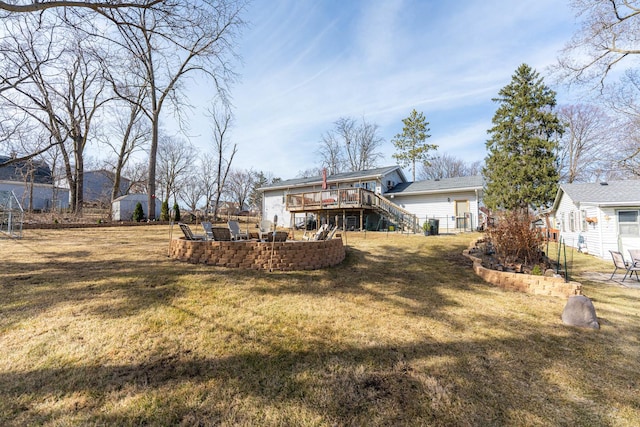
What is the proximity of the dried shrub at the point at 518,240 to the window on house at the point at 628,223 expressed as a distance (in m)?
7.14

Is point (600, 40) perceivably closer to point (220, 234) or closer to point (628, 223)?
point (628, 223)

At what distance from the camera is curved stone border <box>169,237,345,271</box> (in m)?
6.21

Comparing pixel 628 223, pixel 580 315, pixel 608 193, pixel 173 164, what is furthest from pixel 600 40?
pixel 173 164

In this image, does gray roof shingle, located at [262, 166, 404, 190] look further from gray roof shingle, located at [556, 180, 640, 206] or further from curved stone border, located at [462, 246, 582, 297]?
curved stone border, located at [462, 246, 582, 297]

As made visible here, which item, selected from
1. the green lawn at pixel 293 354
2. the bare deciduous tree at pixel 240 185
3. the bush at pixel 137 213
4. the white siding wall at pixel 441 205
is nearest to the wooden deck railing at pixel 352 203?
the white siding wall at pixel 441 205

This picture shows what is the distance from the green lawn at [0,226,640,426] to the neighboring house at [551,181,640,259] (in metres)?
8.42

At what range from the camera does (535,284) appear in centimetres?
573

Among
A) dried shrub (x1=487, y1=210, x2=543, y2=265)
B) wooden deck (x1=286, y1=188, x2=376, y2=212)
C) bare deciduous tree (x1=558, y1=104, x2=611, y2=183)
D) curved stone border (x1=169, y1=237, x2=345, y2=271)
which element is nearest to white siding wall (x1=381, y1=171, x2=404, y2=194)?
wooden deck (x1=286, y1=188, x2=376, y2=212)

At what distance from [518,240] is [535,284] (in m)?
2.07

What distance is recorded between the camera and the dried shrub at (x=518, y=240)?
7395 mm

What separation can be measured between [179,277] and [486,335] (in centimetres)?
525

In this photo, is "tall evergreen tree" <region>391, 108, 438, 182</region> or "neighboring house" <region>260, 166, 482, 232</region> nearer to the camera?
"neighboring house" <region>260, 166, 482, 232</region>

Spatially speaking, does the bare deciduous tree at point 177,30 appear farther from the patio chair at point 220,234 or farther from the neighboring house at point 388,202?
the neighboring house at point 388,202

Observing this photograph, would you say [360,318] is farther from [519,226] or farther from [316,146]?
[316,146]
